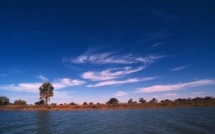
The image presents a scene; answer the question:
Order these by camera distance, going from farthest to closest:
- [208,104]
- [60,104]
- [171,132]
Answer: [60,104] → [208,104] → [171,132]

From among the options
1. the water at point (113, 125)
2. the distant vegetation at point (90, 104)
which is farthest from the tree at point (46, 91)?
the water at point (113, 125)

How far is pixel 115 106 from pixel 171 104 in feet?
95.2

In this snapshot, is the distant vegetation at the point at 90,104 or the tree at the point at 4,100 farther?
the tree at the point at 4,100

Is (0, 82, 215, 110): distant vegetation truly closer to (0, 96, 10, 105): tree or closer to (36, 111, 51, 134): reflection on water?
(0, 96, 10, 105): tree

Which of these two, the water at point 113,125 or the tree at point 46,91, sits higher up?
the tree at point 46,91

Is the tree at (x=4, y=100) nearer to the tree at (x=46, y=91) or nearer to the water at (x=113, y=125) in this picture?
the tree at (x=46, y=91)

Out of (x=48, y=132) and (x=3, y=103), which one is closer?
(x=48, y=132)

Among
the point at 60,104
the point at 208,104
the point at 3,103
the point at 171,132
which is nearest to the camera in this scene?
the point at 171,132

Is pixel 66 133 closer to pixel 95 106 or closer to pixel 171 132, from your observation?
pixel 171 132

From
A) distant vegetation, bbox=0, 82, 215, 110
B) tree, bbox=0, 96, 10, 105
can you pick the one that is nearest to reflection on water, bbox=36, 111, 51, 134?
distant vegetation, bbox=0, 82, 215, 110

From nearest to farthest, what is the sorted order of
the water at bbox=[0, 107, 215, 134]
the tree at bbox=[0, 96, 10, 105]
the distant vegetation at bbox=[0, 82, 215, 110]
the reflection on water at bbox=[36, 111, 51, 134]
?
1. the water at bbox=[0, 107, 215, 134]
2. the reflection on water at bbox=[36, 111, 51, 134]
3. the distant vegetation at bbox=[0, 82, 215, 110]
4. the tree at bbox=[0, 96, 10, 105]

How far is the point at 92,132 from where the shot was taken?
32.8 meters

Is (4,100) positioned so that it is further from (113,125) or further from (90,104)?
(113,125)

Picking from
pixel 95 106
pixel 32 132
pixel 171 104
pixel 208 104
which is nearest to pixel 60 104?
pixel 95 106
